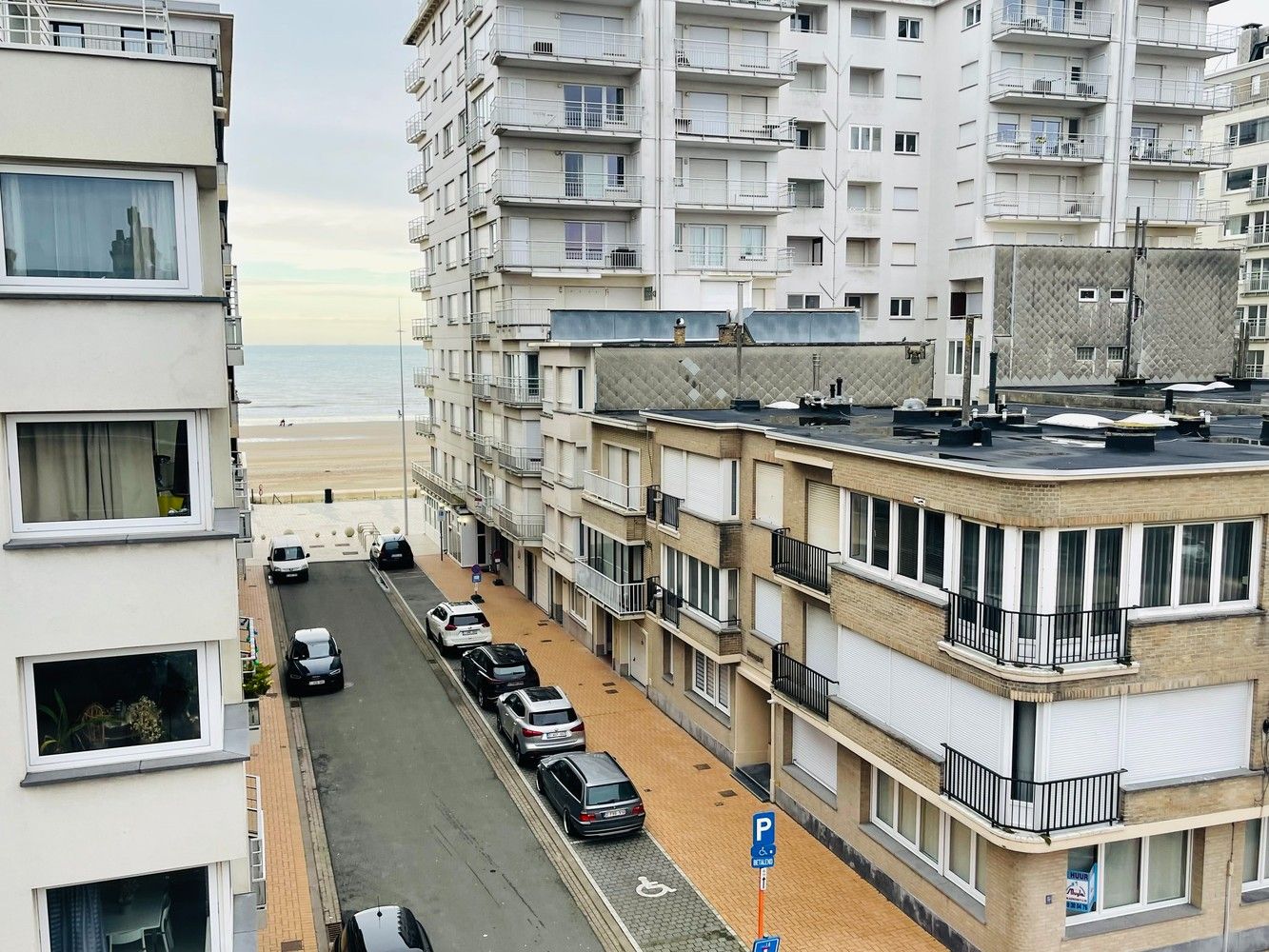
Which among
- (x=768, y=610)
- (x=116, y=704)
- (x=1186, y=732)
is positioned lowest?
(x=1186, y=732)

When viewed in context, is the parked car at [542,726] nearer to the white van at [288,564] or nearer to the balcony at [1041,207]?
the white van at [288,564]

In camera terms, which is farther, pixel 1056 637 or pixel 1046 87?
pixel 1046 87

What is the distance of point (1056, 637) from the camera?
15.8 metres

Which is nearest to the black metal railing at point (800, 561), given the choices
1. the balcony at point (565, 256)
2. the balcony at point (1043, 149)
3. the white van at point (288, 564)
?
the balcony at point (565, 256)

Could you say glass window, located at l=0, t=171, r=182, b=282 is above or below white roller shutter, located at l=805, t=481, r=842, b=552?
above

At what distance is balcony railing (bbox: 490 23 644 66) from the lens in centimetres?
4100

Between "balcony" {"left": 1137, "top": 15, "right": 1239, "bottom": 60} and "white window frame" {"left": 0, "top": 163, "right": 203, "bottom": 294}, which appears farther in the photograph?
"balcony" {"left": 1137, "top": 15, "right": 1239, "bottom": 60}

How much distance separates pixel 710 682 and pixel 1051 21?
116 feet

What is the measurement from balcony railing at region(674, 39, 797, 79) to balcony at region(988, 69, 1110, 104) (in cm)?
942

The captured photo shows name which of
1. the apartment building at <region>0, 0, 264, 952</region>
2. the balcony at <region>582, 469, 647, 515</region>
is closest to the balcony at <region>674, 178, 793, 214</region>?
the balcony at <region>582, 469, 647, 515</region>

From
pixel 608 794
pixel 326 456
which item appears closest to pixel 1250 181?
pixel 608 794

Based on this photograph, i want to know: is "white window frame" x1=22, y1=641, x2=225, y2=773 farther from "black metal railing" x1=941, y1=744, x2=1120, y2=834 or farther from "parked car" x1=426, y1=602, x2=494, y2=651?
"parked car" x1=426, y1=602, x2=494, y2=651

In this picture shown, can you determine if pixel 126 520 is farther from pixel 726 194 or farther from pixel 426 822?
pixel 726 194

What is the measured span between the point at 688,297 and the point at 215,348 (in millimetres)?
35812
